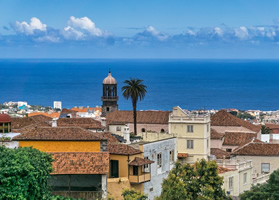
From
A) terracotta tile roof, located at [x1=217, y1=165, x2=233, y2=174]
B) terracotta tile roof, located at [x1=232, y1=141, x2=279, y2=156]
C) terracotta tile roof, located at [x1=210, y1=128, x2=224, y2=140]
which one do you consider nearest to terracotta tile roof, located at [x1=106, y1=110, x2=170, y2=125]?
terracotta tile roof, located at [x1=210, y1=128, x2=224, y2=140]

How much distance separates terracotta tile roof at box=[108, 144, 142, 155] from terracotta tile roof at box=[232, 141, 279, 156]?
17.9 m

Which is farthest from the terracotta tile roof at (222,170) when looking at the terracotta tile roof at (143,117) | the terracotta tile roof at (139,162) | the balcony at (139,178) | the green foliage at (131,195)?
the terracotta tile roof at (143,117)

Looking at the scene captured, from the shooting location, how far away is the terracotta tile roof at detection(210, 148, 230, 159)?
60.6 meters

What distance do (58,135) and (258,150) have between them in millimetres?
22023

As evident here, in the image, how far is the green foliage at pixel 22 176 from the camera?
30.5 meters

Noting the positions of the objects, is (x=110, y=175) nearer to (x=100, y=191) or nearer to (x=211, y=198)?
(x=100, y=191)

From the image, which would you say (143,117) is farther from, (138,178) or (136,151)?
(138,178)

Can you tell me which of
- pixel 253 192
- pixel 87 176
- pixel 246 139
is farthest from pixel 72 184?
pixel 246 139

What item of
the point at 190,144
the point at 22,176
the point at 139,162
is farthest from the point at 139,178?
Answer: the point at 190,144

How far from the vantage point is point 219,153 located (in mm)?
62031

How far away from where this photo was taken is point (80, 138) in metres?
42.2

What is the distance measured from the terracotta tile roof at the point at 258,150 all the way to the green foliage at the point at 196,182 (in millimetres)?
16613

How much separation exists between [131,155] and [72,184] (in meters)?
4.00

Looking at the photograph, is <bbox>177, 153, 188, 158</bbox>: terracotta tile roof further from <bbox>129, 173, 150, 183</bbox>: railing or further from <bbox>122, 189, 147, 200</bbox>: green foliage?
<bbox>122, 189, 147, 200</bbox>: green foliage
